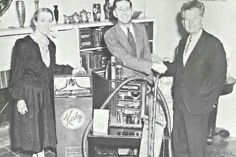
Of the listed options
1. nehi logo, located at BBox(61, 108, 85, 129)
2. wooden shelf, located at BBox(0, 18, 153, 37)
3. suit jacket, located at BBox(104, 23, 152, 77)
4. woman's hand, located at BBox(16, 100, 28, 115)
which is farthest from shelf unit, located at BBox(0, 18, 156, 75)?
suit jacket, located at BBox(104, 23, 152, 77)

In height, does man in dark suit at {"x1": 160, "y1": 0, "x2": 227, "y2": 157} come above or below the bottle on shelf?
below

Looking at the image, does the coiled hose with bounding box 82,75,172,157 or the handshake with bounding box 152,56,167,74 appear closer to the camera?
the coiled hose with bounding box 82,75,172,157

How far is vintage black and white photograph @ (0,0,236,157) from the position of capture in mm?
1989

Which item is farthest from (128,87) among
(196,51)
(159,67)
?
(196,51)

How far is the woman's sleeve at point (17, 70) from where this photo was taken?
213 cm

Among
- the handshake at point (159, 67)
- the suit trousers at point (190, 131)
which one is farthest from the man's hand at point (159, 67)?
the suit trousers at point (190, 131)

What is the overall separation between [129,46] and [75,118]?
649mm

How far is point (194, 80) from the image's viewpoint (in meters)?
2.02

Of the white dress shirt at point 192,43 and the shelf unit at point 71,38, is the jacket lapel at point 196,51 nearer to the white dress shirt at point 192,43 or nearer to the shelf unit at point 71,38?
the white dress shirt at point 192,43

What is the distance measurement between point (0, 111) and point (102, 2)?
1.42 meters

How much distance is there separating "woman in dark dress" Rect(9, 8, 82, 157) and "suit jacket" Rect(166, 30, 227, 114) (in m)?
0.71

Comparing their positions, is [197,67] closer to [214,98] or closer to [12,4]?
[214,98]

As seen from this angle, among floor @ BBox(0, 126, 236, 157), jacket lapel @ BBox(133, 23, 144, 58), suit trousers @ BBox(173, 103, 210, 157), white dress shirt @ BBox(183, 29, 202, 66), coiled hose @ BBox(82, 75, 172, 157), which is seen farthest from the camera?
floor @ BBox(0, 126, 236, 157)

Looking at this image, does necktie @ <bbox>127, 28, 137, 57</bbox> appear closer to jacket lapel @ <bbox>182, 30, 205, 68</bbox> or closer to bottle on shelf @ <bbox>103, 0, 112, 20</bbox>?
jacket lapel @ <bbox>182, 30, 205, 68</bbox>
